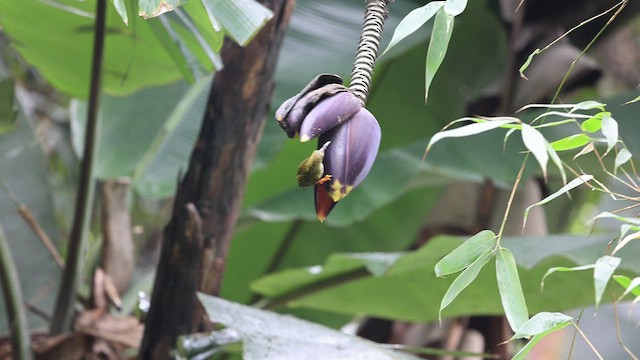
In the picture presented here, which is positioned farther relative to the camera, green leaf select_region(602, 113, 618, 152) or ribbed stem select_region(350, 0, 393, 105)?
green leaf select_region(602, 113, 618, 152)

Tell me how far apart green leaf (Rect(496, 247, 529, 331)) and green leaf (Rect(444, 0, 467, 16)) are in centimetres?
18

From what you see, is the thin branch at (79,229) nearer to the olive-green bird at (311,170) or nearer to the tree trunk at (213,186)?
the tree trunk at (213,186)

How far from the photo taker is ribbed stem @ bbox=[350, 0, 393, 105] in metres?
0.37

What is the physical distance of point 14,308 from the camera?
1.16 m

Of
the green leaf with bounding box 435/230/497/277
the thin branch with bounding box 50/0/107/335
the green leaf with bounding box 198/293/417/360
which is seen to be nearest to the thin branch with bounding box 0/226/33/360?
the thin branch with bounding box 50/0/107/335

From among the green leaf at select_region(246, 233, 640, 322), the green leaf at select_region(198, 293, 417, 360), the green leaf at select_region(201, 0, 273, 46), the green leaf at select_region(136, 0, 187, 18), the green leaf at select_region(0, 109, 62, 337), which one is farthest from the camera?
the green leaf at select_region(0, 109, 62, 337)

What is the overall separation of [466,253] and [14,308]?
0.87m

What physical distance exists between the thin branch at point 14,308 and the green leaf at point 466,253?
831mm

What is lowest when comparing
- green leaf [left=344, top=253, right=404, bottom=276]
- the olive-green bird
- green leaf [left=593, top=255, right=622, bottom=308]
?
green leaf [left=344, top=253, right=404, bottom=276]

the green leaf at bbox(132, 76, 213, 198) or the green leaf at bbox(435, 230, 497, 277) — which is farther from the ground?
the green leaf at bbox(435, 230, 497, 277)

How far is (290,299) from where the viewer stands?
1.29 m

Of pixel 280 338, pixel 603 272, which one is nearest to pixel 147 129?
pixel 280 338

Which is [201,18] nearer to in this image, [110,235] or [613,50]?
[110,235]

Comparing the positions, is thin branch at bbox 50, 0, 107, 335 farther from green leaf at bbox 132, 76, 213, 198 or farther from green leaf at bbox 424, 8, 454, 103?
green leaf at bbox 424, 8, 454, 103
